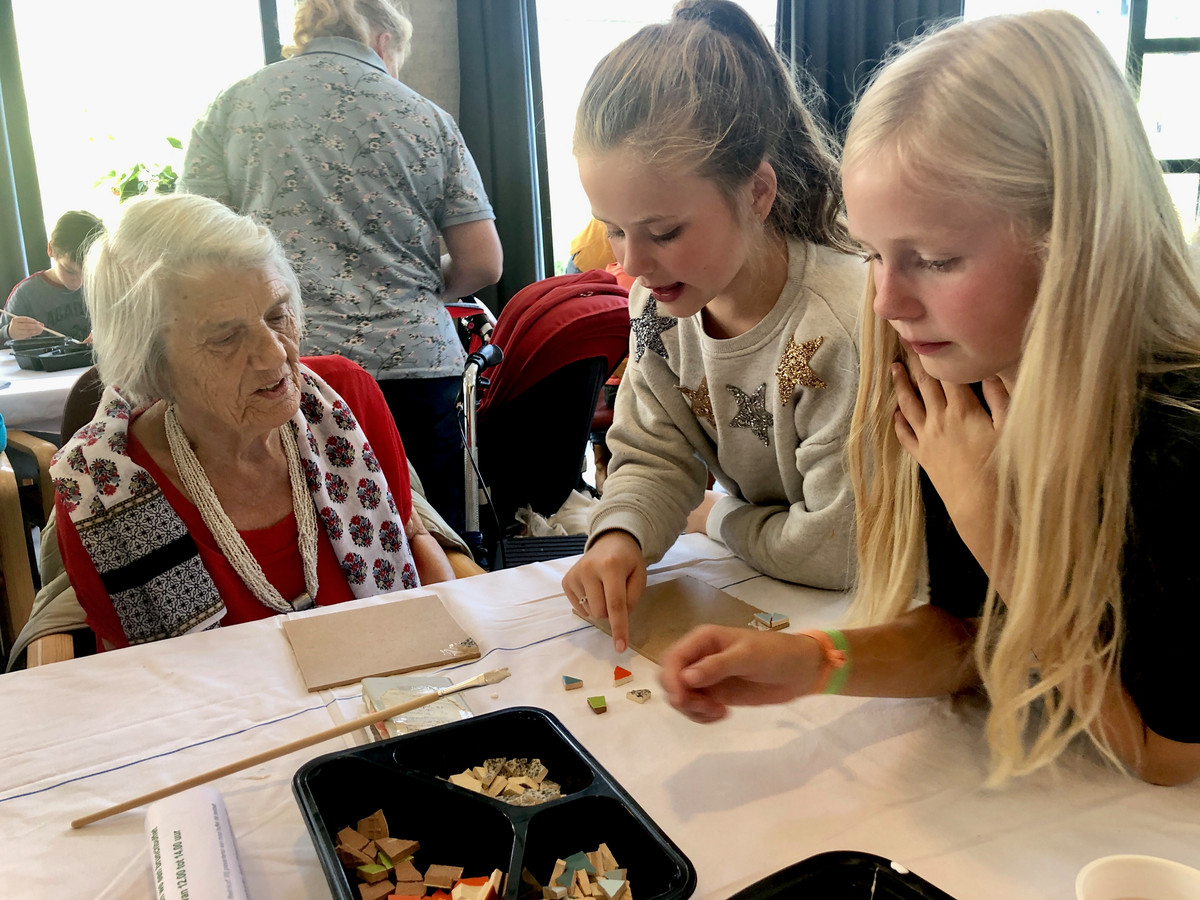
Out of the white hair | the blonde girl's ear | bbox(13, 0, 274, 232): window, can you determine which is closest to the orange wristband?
the blonde girl's ear

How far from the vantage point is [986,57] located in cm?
76

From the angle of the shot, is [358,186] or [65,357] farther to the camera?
[65,357]

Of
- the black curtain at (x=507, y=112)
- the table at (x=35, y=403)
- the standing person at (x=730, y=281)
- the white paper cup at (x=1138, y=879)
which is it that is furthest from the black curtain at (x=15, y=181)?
the white paper cup at (x=1138, y=879)

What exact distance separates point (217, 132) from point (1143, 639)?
6.80 feet

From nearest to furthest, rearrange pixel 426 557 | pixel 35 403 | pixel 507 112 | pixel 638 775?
pixel 638 775, pixel 426 557, pixel 35 403, pixel 507 112

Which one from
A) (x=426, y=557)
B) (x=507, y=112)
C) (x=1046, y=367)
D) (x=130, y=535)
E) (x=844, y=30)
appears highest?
(x=844, y=30)

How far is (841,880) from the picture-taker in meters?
0.62

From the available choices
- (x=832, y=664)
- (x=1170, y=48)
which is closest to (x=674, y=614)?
(x=832, y=664)

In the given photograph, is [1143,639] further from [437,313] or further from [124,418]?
[437,313]

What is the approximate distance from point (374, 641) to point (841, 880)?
0.65m

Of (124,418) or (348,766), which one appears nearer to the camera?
(348,766)

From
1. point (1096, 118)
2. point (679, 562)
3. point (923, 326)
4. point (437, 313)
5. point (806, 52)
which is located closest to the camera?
point (1096, 118)

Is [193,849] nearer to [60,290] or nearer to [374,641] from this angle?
[374,641]

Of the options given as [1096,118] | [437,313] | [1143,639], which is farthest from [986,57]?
[437,313]
